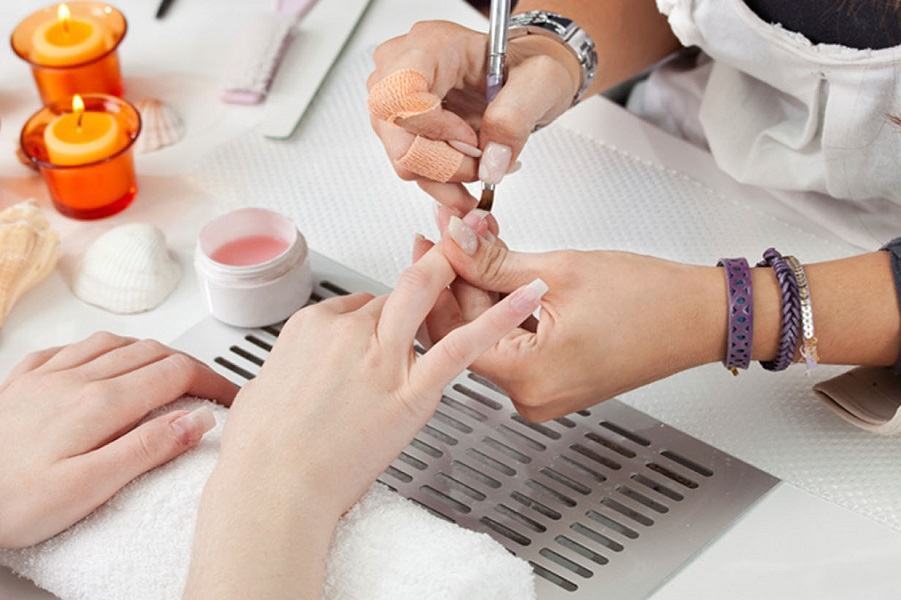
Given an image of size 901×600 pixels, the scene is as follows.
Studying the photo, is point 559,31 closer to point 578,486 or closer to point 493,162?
point 493,162

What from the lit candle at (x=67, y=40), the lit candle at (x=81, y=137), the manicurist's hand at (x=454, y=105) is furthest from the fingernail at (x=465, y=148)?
the lit candle at (x=67, y=40)

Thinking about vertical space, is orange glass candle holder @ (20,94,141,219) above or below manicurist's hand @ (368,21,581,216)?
below

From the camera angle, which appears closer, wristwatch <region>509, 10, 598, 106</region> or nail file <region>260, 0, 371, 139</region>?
wristwatch <region>509, 10, 598, 106</region>

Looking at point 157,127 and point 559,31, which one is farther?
point 157,127

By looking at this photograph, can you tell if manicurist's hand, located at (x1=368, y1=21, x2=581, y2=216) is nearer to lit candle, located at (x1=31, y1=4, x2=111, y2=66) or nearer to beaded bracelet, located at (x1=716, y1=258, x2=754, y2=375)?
beaded bracelet, located at (x1=716, y1=258, x2=754, y2=375)

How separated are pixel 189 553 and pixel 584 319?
0.28 meters

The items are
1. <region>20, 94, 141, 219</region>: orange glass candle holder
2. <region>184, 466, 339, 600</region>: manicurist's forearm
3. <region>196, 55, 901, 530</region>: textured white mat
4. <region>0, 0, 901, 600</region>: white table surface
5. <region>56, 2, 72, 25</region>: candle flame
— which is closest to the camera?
<region>184, 466, 339, 600</region>: manicurist's forearm

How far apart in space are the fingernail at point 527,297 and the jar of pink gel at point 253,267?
25 centimetres

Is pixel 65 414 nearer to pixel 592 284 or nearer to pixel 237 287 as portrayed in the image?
pixel 237 287

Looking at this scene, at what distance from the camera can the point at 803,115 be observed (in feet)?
3.40

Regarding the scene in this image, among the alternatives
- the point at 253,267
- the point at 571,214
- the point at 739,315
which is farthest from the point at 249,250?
the point at 739,315

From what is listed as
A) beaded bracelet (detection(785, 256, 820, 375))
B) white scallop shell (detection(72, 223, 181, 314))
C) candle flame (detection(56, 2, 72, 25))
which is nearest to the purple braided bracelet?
beaded bracelet (detection(785, 256, 820, 375))

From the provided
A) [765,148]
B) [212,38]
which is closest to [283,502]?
[765,148]

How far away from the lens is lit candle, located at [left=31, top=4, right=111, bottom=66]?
3.72 feet
